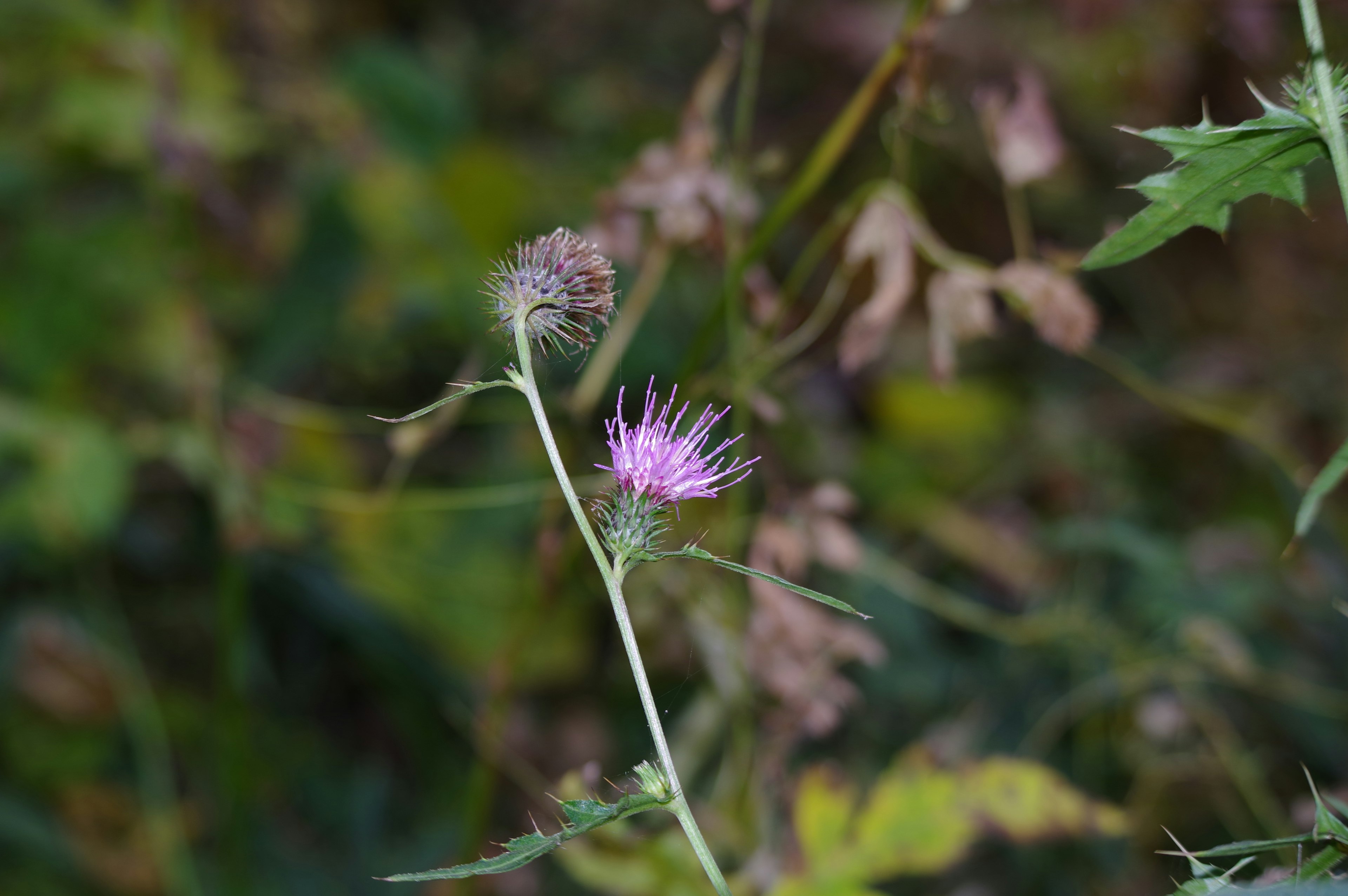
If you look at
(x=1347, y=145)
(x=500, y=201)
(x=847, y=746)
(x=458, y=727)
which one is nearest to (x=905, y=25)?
(x=1347, y=145)

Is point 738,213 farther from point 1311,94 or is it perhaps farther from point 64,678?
point 64,678

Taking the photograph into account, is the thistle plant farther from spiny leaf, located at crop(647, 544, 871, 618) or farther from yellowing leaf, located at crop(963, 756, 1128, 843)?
yellowing leaf, located at crop(963, 756, 1128, 843)

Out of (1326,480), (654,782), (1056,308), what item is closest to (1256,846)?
(1326,480)

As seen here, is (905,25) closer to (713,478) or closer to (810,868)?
(713,478)

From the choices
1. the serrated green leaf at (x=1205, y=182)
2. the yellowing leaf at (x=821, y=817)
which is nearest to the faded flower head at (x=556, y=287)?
the serrated green leaf at (x=1205, y=182)

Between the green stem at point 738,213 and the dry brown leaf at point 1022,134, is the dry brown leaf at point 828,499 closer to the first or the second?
the green stem at point 738,213

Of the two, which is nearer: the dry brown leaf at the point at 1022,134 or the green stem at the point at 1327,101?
the green stem at the point at 1327,101
